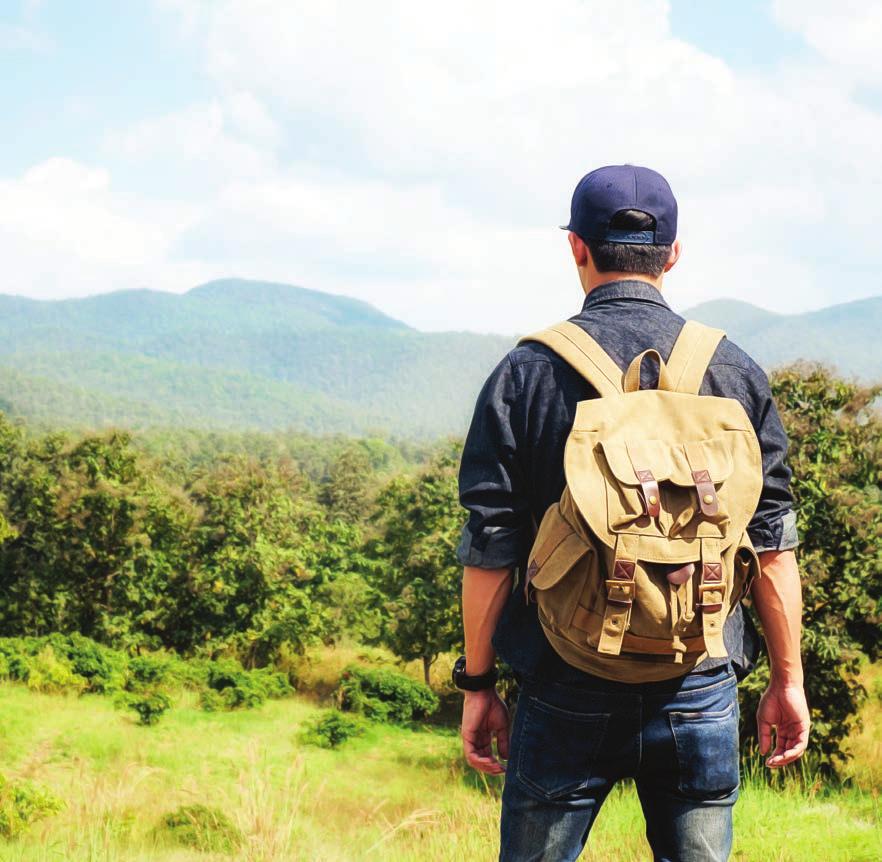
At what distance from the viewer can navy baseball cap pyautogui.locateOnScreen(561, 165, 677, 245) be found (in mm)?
2086

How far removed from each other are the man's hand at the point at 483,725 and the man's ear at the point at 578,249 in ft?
3.49

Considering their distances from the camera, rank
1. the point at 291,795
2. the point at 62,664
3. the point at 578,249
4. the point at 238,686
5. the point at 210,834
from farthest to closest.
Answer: the point at 238,686 → the point at 62,664 → the point at 210,834 → the point at 291,795 → the point at 578,249

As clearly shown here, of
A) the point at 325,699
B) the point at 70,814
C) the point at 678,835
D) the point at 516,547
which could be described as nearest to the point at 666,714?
the point at 678,835

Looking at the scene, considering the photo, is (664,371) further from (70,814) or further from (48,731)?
(48,731)

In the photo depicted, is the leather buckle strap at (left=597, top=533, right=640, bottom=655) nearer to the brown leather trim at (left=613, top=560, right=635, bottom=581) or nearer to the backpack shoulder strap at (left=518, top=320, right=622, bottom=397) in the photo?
the brown leather trim at (left=613, top=560, right=635, bottom=581)

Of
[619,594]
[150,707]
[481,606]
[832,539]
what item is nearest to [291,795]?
[481,606]

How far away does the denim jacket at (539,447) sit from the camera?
6.73ft

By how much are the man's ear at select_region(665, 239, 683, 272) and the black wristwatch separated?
3.54 feet

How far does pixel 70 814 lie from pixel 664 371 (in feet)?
11.5

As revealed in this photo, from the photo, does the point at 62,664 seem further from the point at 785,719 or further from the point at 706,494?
the point at 706,494

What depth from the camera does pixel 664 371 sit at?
77.9 inches

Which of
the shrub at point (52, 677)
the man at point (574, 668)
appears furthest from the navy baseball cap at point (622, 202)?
the shrub at point (52, 677)

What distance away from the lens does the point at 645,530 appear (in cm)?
182

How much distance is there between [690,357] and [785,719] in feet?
3.08
